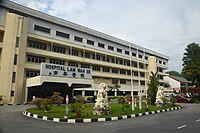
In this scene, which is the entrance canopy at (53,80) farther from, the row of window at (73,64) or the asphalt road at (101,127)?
the asphalt road at (101,127)

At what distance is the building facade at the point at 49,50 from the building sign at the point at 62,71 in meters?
6.00

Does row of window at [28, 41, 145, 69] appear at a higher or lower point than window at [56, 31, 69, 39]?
lower

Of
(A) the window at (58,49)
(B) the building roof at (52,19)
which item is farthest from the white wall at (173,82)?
(A) the window at (58,49)

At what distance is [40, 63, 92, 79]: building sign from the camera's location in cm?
1990

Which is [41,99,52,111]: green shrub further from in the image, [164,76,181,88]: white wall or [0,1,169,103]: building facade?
[164,76,181,88]: white wall

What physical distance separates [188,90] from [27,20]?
49196mm

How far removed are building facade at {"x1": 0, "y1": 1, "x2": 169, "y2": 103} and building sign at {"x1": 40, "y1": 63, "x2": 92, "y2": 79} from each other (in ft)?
19.7

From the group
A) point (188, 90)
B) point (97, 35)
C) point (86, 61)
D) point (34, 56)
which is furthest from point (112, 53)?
point (188, 90)

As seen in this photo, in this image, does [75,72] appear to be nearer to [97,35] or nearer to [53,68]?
[53,68]

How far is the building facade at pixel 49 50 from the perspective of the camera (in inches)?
911

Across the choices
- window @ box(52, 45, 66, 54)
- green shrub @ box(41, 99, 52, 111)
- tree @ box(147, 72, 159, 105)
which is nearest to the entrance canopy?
green shrub @ box(41, 99, 52, 111)

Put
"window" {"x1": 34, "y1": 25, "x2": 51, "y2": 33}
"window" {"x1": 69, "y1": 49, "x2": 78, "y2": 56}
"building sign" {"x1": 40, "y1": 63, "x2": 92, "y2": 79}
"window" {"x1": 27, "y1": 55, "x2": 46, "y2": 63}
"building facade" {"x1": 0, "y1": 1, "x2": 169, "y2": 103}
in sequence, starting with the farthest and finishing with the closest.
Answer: "window" {"x1": 69, "y1": 49, "x2": 78, "y2": 56} → "window" {"x1": 34, "y1": 25, "x2": 51, "y2": 33} → "window" {"x1": 27, "y1": 55, "x2": 46, "y2": 63} → "building facade" {"x1": 0, "y1": 1, "x2": 169, "y2": 103} → "building sign" {"x1": 40, "y1": 63, "x2": 92, "y2": 79}

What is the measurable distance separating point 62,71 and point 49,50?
9347mm

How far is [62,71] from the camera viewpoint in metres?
21.4
